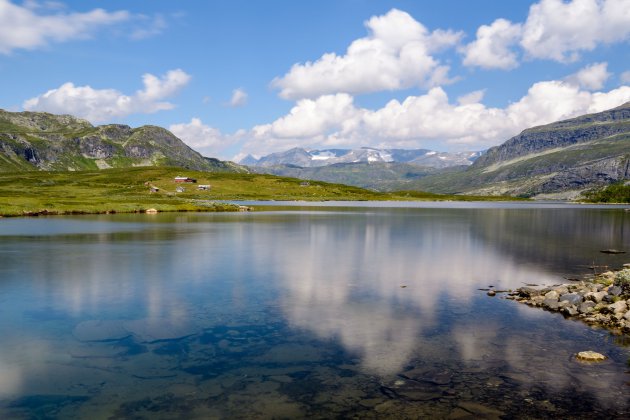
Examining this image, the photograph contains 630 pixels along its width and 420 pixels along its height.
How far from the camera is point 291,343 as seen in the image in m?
24.0

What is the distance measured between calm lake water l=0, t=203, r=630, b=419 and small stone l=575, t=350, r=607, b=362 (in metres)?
0.37

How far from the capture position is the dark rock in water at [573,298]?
102 feet

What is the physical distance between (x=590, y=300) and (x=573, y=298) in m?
1.02

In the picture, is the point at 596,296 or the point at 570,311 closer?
the point at 570,311

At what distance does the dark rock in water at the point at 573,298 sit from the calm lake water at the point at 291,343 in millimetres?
2358

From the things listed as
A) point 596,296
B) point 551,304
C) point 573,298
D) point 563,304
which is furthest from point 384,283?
point 596,296

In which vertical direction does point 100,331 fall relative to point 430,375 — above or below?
below

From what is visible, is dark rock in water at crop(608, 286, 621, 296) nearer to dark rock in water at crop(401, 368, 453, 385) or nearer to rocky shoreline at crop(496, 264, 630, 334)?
rocky shoreline at crop(496, 264, 630, 334)

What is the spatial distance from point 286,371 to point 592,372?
533 inches

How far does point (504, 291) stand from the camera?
36812 millimetres

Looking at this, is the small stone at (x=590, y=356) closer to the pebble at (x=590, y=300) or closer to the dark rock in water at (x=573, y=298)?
the pebble at (x=590, y=300)

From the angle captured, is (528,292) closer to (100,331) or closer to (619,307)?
(619,307)

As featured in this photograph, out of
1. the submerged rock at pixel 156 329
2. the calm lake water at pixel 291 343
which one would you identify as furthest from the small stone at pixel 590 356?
the submerged rock at pixel 156 329

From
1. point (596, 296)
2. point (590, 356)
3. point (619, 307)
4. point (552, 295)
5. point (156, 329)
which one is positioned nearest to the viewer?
point (590, 356)
